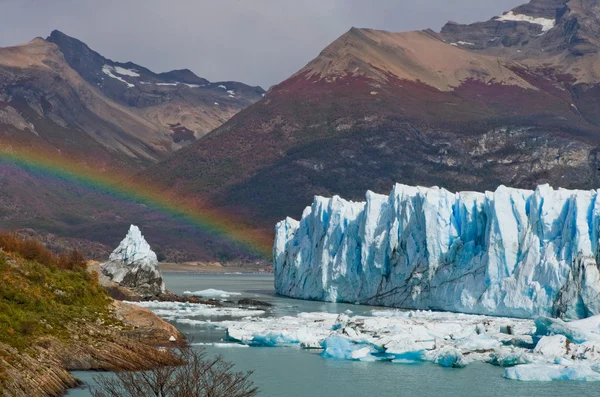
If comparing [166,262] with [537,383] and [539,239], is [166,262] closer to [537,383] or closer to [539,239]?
[539,239]

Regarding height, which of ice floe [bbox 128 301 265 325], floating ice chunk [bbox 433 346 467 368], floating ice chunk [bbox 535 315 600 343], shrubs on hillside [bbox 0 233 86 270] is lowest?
ice floe [bbox 128 301 265 325]

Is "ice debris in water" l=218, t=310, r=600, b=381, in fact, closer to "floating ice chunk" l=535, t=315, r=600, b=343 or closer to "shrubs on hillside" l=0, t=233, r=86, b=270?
"floating ice chunk" l=535, t=315, r=600, b=343

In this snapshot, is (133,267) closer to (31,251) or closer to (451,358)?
(31,251)

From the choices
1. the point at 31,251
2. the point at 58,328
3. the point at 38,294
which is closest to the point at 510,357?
the point at 58,328

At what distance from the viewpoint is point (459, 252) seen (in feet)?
165

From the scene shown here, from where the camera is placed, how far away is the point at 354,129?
18025 cm

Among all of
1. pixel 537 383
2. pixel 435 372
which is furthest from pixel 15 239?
pixel 537 383

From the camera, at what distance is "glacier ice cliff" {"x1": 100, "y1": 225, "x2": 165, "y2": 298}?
60562 millimetres

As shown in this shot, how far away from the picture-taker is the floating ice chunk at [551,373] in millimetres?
27797

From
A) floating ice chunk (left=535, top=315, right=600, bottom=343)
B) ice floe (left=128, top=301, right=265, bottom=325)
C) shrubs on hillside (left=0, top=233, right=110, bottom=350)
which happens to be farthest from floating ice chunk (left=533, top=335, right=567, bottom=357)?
ice floe (left=128, top=301, right=265, bottom=325)

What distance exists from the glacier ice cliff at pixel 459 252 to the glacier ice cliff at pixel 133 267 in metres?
11.0

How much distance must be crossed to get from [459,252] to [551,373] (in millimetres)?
22069

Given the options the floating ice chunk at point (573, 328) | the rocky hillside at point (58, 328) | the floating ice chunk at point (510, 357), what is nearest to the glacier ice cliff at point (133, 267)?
the rocky hillside at point (58, 328)

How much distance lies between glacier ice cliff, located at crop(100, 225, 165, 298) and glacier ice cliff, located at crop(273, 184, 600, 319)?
11.0 metres
